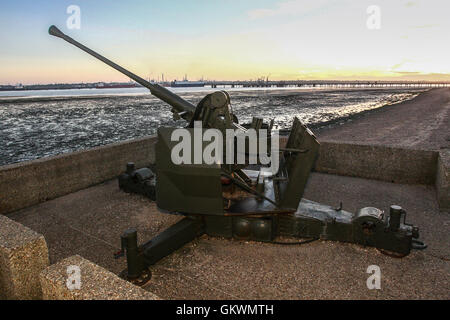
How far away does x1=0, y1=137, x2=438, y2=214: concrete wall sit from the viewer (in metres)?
6.89

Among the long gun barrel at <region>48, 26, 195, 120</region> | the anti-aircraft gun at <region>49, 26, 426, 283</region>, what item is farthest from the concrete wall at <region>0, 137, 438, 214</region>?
the anti-aircraft gun at <region>49, 26, 426, 283</region>

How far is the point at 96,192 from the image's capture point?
7965mm

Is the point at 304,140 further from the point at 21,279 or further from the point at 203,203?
the point at 21,279

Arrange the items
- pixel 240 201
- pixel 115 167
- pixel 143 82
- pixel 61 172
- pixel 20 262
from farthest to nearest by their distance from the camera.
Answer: pixel 115 167, pixel 61 172, pixel 143 82, pixel 240 201, pixel 20 262

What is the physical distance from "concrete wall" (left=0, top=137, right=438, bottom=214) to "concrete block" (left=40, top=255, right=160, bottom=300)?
4867 millimetres

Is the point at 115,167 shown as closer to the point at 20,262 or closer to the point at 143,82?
the point at 143,82

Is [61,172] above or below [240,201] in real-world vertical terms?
above

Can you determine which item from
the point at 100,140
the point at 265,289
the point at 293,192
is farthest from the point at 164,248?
the point at 100,140

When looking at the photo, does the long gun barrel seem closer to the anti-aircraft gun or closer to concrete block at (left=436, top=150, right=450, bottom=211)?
the anti-aircraft gun

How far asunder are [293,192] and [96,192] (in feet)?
16.8

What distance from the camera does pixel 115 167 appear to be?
9047 mm

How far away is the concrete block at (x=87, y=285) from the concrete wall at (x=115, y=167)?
487 cm

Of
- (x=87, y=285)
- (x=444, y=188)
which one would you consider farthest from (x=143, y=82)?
(x=444, y=188)

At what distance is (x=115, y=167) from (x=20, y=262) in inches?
239
